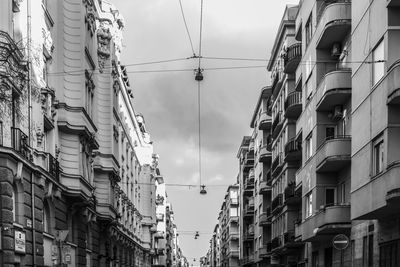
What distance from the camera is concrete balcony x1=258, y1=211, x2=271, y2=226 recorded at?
210ft

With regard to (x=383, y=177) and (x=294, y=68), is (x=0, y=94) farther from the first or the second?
(x=294, y=68)

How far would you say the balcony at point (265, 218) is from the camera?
2520 inches

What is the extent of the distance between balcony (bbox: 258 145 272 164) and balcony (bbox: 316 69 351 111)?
1306 inches

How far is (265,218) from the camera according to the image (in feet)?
220

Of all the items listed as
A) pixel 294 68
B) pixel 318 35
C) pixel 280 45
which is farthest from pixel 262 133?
pixel 318 35

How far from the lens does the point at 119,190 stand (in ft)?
184

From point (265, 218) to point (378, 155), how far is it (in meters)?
43.2

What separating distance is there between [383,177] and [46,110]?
1519 cm

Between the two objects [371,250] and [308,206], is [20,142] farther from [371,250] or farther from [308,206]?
[308,206]

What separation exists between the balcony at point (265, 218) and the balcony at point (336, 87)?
3208 cm

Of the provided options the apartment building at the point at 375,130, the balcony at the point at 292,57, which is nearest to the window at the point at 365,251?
the apartment building at the point at 375,130

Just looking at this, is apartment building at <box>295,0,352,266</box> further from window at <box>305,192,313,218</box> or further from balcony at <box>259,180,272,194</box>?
balcony at <box>259,180,272,194</box>

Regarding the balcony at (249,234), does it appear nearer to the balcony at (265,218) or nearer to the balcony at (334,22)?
the balcony at (265,218)

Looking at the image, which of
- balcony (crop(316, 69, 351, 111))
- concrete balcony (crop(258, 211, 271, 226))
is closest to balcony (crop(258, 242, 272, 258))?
concrete balcony (crop(258, 211, 271, 226))
